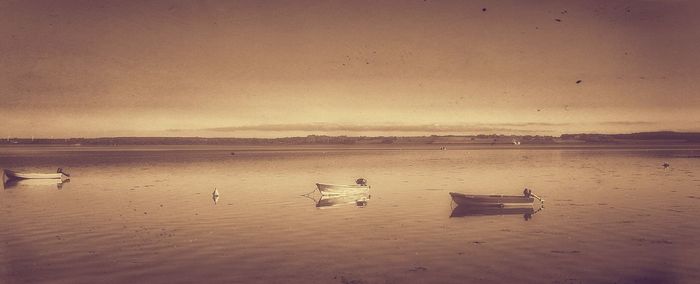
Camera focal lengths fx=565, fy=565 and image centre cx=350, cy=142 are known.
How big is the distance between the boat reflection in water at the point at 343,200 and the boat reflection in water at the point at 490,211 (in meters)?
7.26

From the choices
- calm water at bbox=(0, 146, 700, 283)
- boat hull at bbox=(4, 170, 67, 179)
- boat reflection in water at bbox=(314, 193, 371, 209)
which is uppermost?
boat hull at bbox=(4, 170, 67, 179)

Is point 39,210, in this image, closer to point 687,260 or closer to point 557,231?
point 557,231

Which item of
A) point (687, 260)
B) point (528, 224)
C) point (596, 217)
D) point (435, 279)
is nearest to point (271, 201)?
point (528, 224)

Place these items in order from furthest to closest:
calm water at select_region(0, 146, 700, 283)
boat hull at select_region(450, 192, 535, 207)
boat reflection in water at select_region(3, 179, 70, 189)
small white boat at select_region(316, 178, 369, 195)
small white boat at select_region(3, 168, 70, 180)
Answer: small white boat at select_region(3, 168, 70, 180)
boat reflection in water at select_region(3, 179, 70, 189)
small white boat at select_region(316, 178, 369, 195)
boat hull at select_region(450, 192, 535, 207)
calm water at select_region(0, 146, 700, 283)

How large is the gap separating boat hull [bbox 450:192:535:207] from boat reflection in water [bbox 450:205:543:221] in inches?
10.4

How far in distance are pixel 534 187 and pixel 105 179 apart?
46814 millimetres

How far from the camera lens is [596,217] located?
33500mm

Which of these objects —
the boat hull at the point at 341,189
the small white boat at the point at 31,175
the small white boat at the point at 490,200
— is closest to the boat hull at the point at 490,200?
the small white boat at the point at 490,200

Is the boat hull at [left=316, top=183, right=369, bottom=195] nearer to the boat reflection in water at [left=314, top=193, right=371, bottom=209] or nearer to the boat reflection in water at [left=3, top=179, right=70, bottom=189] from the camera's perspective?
the boat reflection in water at [left=314, top=193, right=371, bottom=209]

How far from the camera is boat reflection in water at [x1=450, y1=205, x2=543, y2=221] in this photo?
3503 cm

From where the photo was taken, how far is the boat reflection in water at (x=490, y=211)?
115 ft

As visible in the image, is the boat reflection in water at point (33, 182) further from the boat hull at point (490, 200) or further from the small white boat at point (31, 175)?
the boat hull at point (490, 200)

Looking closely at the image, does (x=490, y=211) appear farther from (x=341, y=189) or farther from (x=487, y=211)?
(x=341, y=189)

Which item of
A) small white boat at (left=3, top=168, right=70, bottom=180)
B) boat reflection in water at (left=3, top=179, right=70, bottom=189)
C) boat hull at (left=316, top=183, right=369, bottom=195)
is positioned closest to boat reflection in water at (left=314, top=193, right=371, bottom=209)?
boat hull at (left=316, top=183, right=369, bottom=195)
